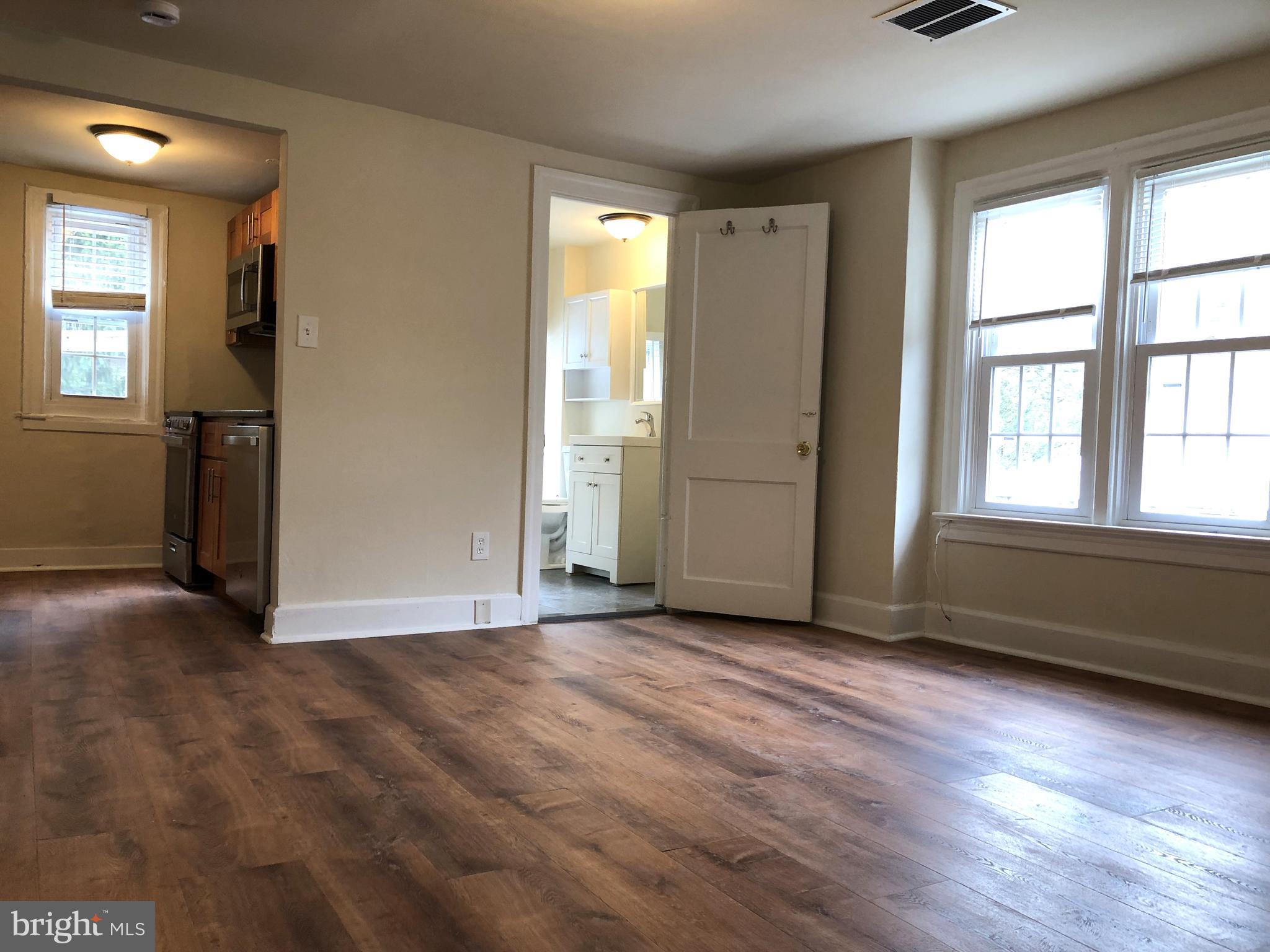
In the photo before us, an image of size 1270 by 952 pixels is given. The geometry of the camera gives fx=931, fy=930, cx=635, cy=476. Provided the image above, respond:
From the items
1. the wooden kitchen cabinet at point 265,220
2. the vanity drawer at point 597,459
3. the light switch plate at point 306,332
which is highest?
the wooden kitchen cabinet at point 265,220

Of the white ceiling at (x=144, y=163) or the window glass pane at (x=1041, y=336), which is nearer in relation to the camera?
the window glass pane at (x=1041, y=336)

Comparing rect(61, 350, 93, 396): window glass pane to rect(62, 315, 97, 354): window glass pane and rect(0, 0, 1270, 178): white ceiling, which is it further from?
Result: rect(0, 0, 1270, 178): white ceiling

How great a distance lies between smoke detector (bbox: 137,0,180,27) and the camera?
298cm

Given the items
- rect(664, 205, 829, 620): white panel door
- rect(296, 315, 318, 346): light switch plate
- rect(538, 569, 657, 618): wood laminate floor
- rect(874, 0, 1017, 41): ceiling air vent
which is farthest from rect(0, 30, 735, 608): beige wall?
rect(874, 0, 1017, 41): ceiling air vent

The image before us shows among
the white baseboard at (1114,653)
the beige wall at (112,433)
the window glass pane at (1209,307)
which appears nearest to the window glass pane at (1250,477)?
the window glass pane at (1209,307)

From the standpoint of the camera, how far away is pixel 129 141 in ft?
14.9

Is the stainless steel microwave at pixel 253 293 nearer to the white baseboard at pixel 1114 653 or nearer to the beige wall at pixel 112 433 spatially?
the beige wall at pixel 112 433

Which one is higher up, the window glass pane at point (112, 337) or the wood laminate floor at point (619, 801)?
the window glass pane at point (112, 337)

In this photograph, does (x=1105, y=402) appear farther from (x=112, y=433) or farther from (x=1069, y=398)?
(x=112, y=433)

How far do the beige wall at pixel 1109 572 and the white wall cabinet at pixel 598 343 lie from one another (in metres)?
2.56

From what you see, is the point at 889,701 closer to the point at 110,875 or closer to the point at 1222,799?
the point at 1222,799

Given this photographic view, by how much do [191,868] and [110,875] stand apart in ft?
0.45

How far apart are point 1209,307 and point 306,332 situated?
348cm

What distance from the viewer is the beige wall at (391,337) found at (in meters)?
3.77
